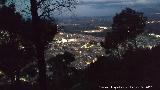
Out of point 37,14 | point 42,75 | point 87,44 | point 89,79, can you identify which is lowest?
point 87,44

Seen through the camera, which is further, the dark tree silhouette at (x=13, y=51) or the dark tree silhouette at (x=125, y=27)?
the dark tree silhouette at (x=125, y=27)

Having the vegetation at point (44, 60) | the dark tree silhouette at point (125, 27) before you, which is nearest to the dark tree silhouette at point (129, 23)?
the dark tree silhouette at point (125, 27)

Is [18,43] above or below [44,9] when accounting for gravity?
below

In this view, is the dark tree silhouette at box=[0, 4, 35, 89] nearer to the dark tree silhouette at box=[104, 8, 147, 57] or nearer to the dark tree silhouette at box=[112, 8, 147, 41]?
the dark tree silhouette at box=[104, 8, 147, 57]

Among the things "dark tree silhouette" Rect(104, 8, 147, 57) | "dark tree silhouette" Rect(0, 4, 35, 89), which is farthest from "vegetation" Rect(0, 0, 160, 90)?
"dark tree silhouette" Rect(104, 8, 147, 57)

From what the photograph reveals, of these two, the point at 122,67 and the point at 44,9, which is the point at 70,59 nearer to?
the point at 122,67

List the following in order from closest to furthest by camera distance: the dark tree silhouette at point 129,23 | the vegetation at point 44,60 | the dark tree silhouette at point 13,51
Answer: the vegetation at point 44,60, the dark tree silhouette at point 13,51, the dark tree silhouette at point 129,23

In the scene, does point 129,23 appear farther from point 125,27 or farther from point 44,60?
point 44,60

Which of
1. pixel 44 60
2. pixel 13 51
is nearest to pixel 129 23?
pixel 13 51

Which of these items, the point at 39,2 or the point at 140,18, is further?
the point at 140,18

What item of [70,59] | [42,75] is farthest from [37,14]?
[70,59]

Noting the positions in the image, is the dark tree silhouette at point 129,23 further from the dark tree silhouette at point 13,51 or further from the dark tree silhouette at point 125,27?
the dark tree silhouette at point 13,51
